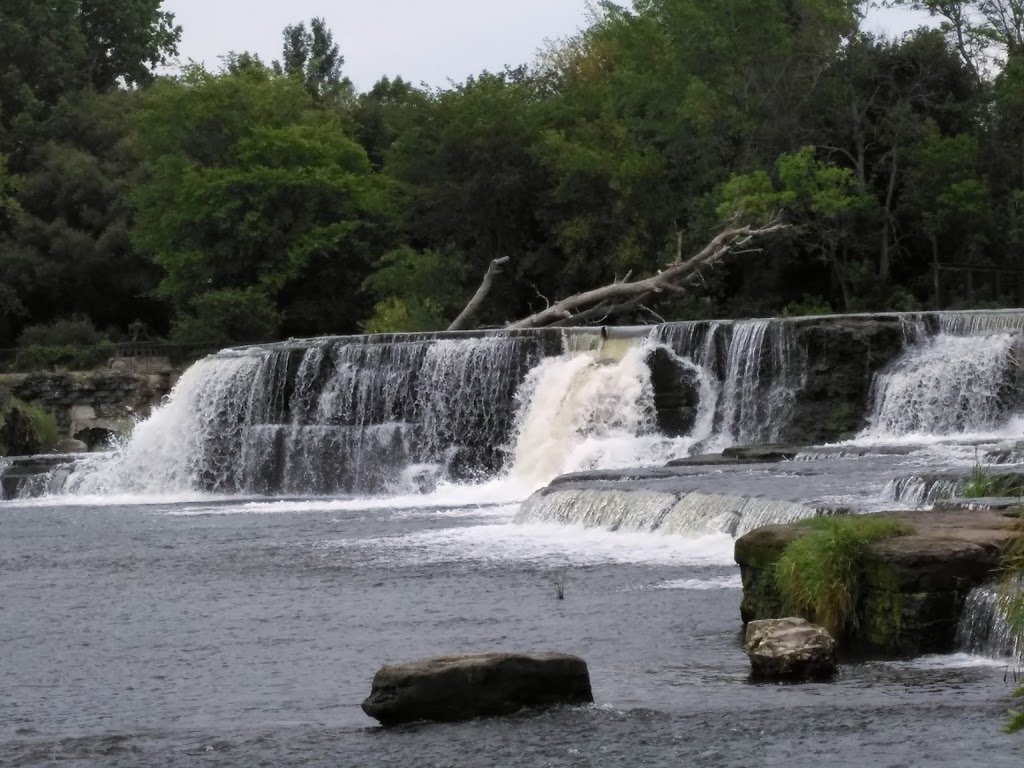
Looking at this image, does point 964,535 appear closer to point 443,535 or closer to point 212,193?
point 443,535

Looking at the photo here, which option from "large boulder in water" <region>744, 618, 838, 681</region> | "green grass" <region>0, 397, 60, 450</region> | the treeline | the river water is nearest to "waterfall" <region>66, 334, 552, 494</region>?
the river water

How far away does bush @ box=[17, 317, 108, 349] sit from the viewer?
61.5 meters

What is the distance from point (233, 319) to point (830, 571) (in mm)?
43336

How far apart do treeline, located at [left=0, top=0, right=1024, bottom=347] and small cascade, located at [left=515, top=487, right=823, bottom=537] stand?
22.0 meters

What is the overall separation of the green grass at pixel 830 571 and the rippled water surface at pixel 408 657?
26.7 inches

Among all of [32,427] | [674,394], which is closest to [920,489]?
[674,394]

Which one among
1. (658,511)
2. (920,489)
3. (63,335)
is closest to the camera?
(920,489)

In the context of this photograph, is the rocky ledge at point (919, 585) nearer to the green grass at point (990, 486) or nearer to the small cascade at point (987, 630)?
the small cascade at point (987, 630)

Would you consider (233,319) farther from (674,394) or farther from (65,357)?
(674,394)

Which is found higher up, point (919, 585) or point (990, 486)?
point (990, 486)

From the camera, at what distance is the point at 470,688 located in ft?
41.1

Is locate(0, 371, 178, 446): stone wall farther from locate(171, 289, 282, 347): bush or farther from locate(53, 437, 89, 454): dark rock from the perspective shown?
locate(171, 289, 282, 347): bush

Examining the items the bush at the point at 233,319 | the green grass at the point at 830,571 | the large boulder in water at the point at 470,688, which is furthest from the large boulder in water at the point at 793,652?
the bush at the point at 233,319

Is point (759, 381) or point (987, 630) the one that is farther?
point (759, 381)
